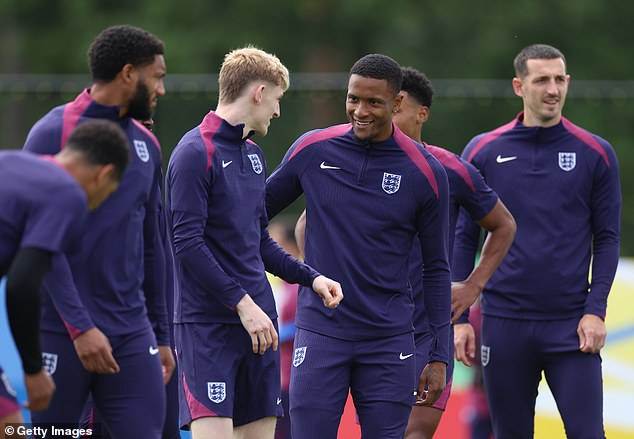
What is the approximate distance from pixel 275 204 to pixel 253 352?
83 centimetres

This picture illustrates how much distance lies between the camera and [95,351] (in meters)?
4.84

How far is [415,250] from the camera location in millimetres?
6270

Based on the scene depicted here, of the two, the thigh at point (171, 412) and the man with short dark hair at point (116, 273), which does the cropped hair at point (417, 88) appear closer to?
the man with short dark hair at point (116, 273)

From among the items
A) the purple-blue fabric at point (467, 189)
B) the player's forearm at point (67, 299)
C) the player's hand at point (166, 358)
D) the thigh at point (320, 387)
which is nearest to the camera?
the player's forearm at point (67, 299)

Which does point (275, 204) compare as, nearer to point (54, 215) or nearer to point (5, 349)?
point (54, 215)

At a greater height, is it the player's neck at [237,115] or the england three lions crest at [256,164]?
the player's neck at [237,115]

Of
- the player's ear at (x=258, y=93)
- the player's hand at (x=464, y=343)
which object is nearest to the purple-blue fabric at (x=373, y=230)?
the player's ear at (x=258, y=93)

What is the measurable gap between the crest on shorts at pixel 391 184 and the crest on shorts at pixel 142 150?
1.19 m

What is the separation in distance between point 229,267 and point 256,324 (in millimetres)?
387

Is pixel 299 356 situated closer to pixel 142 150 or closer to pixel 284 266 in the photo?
pixel 284 266

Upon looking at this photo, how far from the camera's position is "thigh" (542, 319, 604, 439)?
6.62m

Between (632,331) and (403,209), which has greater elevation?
(403,209)

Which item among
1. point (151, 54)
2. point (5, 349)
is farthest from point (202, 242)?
point (5, 349)

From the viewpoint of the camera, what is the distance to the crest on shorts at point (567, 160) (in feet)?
22.5
